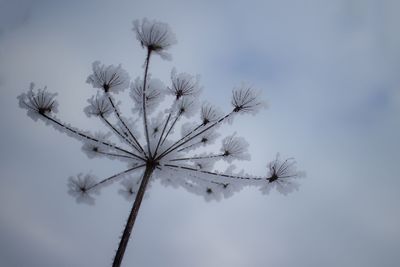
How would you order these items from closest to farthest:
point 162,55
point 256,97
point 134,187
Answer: point 162,55
point 256,97
point 134,187

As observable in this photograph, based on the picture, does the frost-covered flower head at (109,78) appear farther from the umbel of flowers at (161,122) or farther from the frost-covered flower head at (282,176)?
the frost-covered flower head at (282,176)

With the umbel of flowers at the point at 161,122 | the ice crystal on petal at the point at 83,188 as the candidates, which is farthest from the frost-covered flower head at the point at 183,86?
the ice crystal on petal at the point at 83,188

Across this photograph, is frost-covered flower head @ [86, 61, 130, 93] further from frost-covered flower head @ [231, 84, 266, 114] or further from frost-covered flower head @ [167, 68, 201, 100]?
frost-covered flower head @ [231, 84, 266, 114]

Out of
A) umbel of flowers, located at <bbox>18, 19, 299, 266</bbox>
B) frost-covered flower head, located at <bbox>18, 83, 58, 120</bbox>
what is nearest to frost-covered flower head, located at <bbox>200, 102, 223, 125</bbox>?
umbel of flowers, located at <bbox>18, 19, 299, 266</bbox>

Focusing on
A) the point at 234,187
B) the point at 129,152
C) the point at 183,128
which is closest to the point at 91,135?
the point at 129,152

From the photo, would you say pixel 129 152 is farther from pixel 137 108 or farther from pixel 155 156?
pixel 137 108

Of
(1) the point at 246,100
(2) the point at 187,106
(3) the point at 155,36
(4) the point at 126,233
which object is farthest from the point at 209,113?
(4) the point at 126,233

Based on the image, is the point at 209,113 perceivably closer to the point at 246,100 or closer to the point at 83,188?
the point at 246,100
